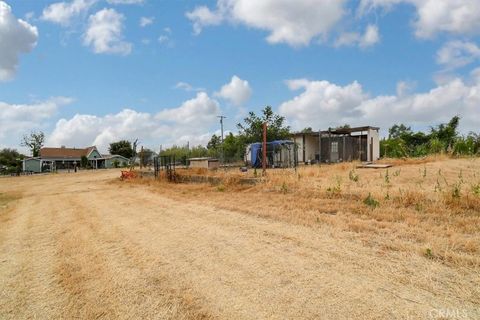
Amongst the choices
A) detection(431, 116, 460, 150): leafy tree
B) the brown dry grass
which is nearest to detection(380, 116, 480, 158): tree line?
detection(431, 116, 460, 150): leafy tree

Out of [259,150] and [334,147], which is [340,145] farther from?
[259,150]

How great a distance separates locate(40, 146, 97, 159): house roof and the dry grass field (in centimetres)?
6105

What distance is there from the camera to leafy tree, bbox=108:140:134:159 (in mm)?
71125

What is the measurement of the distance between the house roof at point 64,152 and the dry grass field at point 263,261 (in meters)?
61.0

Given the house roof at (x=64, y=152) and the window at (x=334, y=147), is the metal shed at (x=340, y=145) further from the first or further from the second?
the house roof at (x=64, y=152)

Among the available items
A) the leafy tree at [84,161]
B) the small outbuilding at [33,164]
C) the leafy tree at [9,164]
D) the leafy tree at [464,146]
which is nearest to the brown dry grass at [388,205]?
the leafy tree at [464,146]

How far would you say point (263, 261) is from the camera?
445cm

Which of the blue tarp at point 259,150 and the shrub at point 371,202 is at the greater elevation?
the blue tarp at point 259,150

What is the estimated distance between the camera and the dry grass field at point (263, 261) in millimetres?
3283

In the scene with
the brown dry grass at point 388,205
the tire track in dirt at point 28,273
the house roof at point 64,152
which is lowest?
the tire track in dirt at point 28,273

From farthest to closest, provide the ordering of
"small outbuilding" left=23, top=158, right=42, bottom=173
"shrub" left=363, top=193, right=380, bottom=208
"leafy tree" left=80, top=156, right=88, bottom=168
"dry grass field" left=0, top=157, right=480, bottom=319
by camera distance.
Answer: "leafy tree" left=80, top=156, right=88, bottom=168 < "small outbuilding" left=23, top=158, right=42, bottom=173 < "shrub" left=363, top=193, right=380, bottom=208 < "dry grass field" left=0, top=157, right=480, bottom=319

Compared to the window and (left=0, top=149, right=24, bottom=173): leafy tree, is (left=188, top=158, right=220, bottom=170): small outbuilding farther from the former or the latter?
(left=0, top=149, right=24, bottom=173): leafy tree

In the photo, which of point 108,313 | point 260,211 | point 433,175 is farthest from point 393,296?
point 433,175

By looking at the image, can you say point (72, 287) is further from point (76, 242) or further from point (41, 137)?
point (41, 137)
